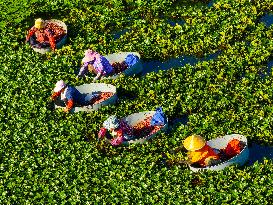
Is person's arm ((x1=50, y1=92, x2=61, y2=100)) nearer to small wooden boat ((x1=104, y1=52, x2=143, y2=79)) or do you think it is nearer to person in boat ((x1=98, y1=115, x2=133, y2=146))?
small wooden boat ((x1=104, y1=52, x2=143, y2=79))

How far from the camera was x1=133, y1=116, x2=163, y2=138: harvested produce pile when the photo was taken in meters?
16.3

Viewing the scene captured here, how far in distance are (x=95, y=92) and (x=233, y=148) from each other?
4869mm

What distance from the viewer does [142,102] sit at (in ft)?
56.9

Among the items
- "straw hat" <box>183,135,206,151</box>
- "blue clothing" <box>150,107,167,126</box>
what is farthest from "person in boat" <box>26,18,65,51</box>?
"straw hat" <box>183,135,206,151</box>

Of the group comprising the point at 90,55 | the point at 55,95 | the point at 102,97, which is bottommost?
the point at 102,97

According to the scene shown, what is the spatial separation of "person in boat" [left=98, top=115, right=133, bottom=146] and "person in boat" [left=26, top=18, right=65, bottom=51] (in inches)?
196

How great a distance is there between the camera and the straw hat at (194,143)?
48.4 feet

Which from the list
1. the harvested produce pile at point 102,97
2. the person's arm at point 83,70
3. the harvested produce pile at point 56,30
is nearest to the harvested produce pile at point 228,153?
the harvested produce pile at point 102,97

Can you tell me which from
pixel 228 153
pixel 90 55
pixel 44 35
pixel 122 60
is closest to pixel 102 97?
pixel 90 55

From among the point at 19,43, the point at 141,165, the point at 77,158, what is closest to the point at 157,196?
the point at 141,165

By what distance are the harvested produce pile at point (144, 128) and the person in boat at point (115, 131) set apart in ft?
0.97

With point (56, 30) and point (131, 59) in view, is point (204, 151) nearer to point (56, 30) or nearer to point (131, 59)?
point (131, 59)

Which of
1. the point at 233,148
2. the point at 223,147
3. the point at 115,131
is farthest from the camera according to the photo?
the point at 115,131

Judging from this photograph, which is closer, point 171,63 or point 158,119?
point 158,119
